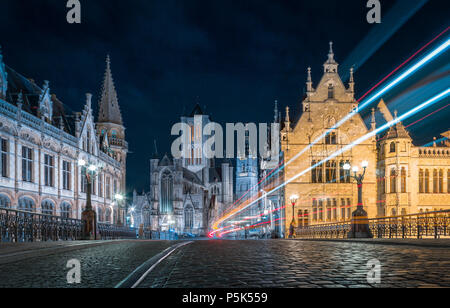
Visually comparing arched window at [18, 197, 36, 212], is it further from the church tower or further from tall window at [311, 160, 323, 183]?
the church tower

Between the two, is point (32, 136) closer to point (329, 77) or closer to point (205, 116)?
point (329, 77)

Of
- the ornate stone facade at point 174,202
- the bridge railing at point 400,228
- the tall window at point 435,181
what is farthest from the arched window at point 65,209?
the ornate stone facade at point 174,202

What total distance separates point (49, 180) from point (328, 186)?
25.6 meters

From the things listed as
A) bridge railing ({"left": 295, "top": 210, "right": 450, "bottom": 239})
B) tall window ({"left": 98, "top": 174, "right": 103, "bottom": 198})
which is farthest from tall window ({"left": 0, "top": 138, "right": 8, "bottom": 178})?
bridge railing ({"left": 295, "top": 210, "right": 450, "bottom": 239})

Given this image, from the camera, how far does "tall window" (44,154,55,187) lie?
32.4 m

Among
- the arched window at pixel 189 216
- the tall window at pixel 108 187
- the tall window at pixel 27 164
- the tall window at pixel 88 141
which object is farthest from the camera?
the arched window at pixel 189 216

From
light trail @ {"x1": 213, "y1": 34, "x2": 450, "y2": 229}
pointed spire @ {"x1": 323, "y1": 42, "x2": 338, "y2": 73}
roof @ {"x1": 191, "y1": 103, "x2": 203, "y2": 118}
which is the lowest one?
light trail @ {"x1": 213, "y1": 34, "x2": 450, "y2": 229}

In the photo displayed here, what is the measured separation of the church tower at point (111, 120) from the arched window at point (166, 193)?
104 ft

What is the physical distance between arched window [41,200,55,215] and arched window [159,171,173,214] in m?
56.0

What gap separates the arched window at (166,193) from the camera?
8881 cm

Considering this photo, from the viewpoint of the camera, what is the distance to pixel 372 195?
38.8 m

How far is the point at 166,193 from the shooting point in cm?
9031

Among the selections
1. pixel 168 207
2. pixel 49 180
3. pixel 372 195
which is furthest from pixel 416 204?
pixel 168 207

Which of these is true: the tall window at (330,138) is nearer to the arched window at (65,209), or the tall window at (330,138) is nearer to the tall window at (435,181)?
the tall window at (435,181)
